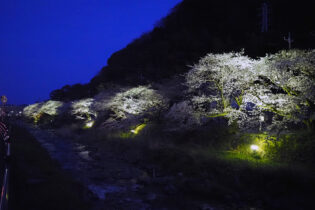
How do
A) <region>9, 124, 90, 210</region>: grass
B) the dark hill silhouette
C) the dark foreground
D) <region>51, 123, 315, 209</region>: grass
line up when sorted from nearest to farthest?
<region>9, 124, 90, 210</region>: grass, the dark foreground, <region>51, 123, 315, 209</region>: grass, the dark hill silhouette

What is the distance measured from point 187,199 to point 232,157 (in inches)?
193

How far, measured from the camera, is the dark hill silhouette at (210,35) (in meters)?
29.7

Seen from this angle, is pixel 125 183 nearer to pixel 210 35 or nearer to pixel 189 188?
pixel 189 188

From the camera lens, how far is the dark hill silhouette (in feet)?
97.3

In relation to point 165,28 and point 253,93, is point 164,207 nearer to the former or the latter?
point 253,93

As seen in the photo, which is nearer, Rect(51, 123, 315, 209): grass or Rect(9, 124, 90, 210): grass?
Result: Rect(9, 124, 90, 210): grass

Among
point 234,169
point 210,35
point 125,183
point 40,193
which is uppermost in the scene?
point 210,35

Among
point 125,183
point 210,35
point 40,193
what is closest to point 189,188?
point 125,183

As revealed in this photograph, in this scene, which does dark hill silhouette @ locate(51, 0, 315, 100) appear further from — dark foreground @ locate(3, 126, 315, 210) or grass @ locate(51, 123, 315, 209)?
dark foreground @ locate(3, 126, 315, 210)

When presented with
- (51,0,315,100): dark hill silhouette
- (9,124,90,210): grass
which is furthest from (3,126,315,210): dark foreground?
(51,0,315,100): dark hill silhouette

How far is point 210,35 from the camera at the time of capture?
4341 centimetres

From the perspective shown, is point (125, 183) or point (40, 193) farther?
point (125, 183)

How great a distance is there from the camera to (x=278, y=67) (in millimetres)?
12195

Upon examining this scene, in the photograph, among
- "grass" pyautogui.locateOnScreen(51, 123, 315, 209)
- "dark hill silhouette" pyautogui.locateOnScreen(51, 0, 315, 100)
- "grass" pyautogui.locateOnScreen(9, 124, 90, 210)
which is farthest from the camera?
"dark hill silhouette" pyautogui.locateOnScreen(51, 0, 315, 100)
